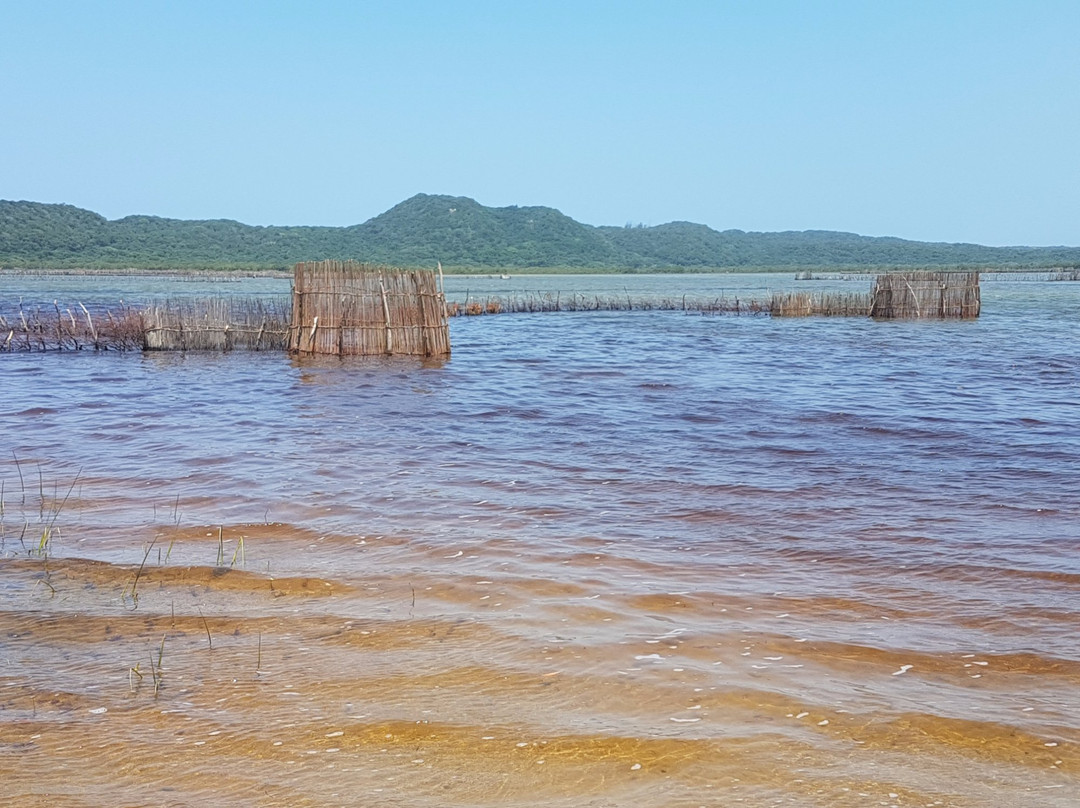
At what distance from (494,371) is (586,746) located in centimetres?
1483

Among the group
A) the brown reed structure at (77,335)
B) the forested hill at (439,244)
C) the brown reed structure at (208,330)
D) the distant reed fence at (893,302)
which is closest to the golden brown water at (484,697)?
the brown reed structure at (208,330)

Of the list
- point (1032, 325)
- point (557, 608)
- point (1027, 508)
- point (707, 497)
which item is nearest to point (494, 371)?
point (707, 497)

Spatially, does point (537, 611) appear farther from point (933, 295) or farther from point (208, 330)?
point (933, 295)

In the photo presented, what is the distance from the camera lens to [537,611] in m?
4.85

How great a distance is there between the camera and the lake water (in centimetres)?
318

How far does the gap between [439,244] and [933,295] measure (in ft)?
334

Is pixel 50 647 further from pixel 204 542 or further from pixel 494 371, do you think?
pixel 494 371

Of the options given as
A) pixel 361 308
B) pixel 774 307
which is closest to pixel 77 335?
pixel 361 308

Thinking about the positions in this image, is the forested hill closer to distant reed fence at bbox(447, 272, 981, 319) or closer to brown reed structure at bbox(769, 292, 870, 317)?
distant reed fence at bbox(447, 272, 981, 319)

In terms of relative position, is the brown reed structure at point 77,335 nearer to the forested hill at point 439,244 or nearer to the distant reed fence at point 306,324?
the distant reed fence at point 306,324

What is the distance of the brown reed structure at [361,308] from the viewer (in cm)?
1823

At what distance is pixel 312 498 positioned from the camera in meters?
7.39

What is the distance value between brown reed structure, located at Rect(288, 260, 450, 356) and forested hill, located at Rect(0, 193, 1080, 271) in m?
76.2

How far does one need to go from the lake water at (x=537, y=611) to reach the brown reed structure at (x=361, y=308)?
6908 millimetres
